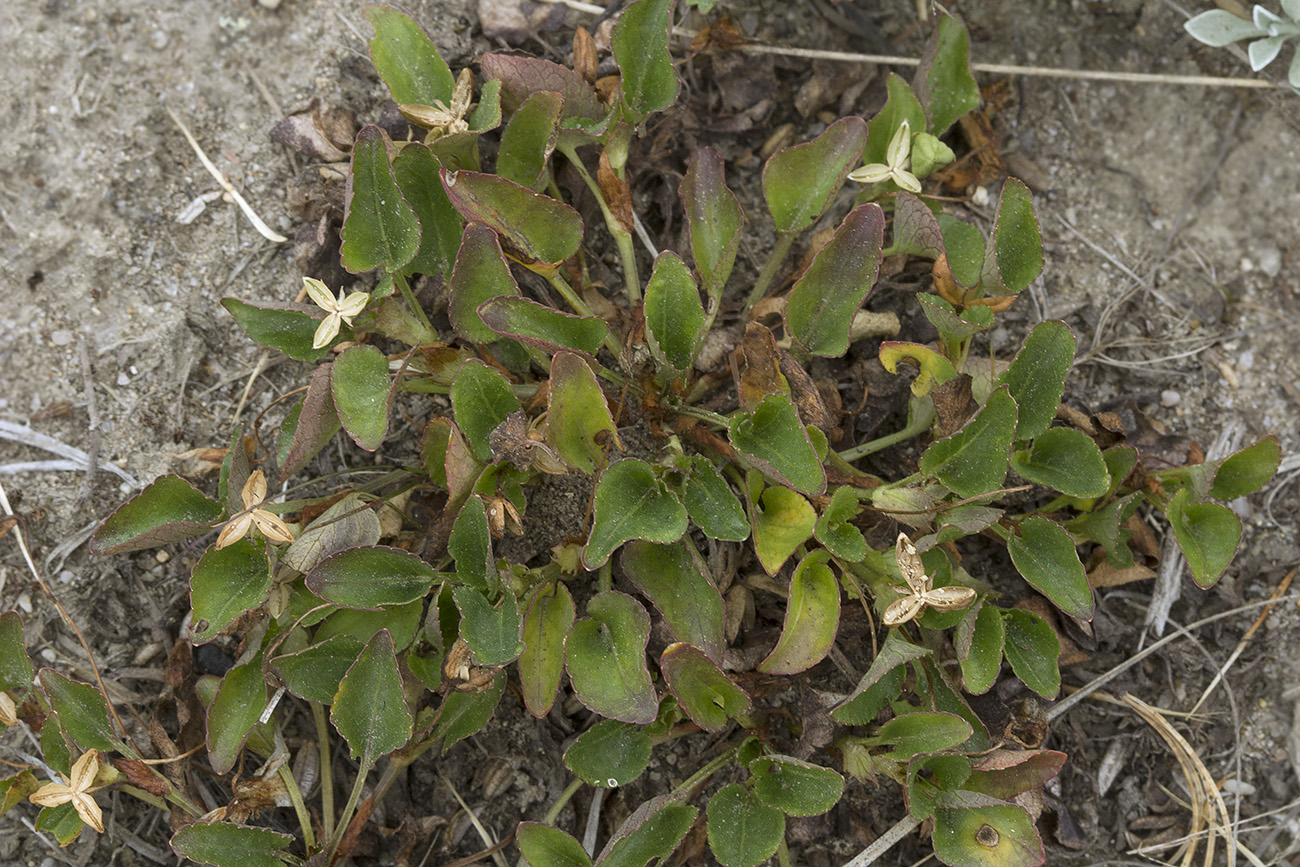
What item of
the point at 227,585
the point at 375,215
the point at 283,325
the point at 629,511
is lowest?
the point at 227,585

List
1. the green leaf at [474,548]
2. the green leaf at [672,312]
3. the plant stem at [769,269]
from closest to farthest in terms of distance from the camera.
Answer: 1. the green leaf at [474,548]
2. the green leaf at [672,312]
3. the plant stem at [769,269]

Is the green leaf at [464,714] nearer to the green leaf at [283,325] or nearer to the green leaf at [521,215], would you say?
the green leaf at [283,325]

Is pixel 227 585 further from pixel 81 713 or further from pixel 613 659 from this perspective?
pixel 613 659

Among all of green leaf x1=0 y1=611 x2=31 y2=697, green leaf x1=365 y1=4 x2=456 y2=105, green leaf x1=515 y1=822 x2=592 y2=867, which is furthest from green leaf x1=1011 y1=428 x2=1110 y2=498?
green leaf x1=0 y1=611 x2=31 y2=697

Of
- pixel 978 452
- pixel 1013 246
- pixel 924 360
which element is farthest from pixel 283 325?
pixel 1013 246

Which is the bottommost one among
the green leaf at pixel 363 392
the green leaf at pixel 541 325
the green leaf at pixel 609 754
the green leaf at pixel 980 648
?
the green leaf at pixel 609 754

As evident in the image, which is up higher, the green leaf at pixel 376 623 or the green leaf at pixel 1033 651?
the green leaf at pixel 376 623

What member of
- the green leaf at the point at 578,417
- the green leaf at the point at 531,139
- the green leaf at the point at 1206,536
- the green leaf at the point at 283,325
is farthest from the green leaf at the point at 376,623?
the green leaf at the point at 1206,536

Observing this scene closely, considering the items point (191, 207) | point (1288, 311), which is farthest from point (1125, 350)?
point (191, 207)
